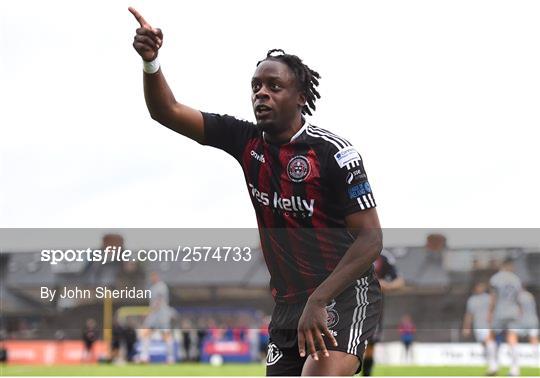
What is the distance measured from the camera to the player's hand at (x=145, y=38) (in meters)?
5.63

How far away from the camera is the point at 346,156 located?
228 inches

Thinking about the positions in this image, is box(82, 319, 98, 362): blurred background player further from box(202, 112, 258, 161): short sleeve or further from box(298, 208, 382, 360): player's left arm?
box(298, 208, 382, 360): player's left arm

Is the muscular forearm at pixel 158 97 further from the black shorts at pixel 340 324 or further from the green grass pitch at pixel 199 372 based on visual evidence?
the green grass pitch at pixel 199 372

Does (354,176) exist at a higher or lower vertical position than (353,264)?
higher

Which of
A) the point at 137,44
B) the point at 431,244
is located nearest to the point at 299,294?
the point at 137,44

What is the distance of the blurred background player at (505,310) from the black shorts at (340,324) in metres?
13.3

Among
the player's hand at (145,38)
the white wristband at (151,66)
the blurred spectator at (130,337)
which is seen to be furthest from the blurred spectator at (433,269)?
the player's hand at (145,38)

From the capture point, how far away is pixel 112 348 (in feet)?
102

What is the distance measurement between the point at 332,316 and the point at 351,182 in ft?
2.77

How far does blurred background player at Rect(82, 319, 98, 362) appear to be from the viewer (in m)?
29.0

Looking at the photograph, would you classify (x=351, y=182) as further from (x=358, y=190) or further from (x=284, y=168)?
(x=284, y=168)

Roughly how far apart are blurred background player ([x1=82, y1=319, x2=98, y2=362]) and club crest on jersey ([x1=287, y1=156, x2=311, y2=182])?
77.2 ft

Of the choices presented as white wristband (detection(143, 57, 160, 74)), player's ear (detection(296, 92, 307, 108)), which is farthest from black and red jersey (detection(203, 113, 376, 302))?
white wristband (detection(143, 57, 160, 74))

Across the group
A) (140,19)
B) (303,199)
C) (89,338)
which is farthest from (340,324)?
(89,338)
